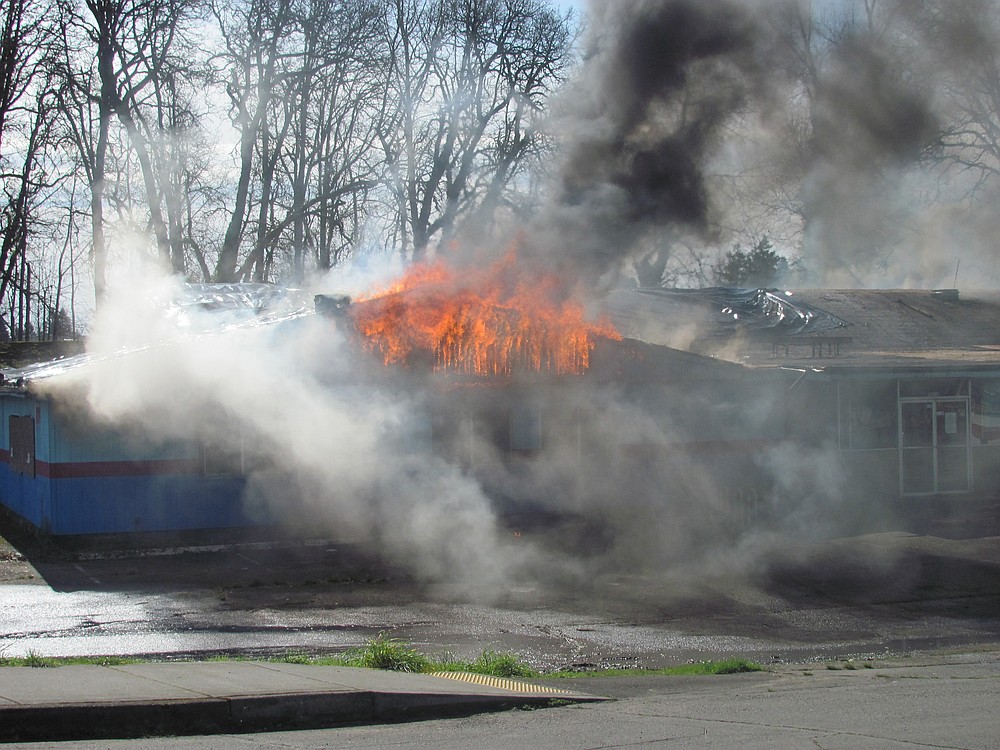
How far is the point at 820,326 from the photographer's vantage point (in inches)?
915

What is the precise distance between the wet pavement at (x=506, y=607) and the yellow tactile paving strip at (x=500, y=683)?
1.12 m

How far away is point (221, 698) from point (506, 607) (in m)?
5.16

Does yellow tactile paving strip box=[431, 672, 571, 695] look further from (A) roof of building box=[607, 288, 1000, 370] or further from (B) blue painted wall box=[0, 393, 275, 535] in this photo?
(A) roof of building box=[607, 288, 1000, 370]

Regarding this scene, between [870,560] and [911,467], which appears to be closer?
[870,560]

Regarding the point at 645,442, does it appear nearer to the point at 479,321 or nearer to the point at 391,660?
the point at 479,321

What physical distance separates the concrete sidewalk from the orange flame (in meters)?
8.20

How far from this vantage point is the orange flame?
49.3 feet

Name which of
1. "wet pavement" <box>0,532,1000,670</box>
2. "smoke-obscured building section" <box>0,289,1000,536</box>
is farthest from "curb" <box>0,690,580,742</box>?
"smoke-obscured building section" <box>0,289,1000,536</box>

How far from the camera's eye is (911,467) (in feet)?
66.0

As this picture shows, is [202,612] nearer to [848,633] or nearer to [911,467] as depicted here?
[848,633]

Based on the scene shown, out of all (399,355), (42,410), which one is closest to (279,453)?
(399,355)

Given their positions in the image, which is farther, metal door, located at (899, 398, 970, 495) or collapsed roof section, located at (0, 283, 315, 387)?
metal door, located at (899, 398, 970, 495)

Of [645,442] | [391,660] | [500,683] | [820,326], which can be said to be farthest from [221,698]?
[820,326]

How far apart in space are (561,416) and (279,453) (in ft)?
15.4
